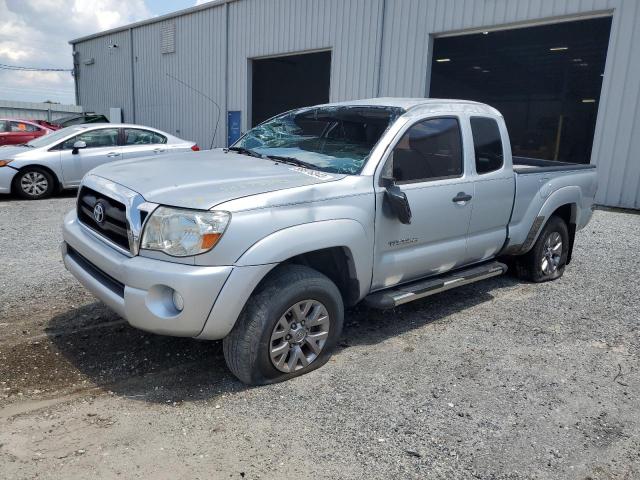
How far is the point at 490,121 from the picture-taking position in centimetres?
506

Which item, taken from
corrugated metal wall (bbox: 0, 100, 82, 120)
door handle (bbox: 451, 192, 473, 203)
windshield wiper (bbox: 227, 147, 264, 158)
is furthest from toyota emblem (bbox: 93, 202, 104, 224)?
corrugated metal wall (bbox: 0, 100, 82, 120)

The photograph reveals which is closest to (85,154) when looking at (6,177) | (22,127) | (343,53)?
(6,177)

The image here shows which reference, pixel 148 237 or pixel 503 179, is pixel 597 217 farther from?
pixel 148 237

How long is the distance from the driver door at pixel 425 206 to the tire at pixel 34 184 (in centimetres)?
862

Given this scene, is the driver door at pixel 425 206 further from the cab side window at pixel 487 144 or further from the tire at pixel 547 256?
the tire at pixel 547 256

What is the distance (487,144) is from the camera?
16.2ft

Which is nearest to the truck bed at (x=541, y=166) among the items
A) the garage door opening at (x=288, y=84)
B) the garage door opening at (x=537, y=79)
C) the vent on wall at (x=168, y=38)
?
the garage door opening at (x=537, y=79)

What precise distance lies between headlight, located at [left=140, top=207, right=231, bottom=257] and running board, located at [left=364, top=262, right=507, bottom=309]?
142 centimetres

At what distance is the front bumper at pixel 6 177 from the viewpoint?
32.7 ft

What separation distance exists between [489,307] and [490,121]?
5.86 feet

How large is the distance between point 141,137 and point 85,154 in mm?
1228

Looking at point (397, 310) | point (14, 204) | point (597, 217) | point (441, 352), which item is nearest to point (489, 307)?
point (397, 310)

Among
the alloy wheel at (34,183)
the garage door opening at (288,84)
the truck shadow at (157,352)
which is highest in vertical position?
the garage door opening at (288,84)

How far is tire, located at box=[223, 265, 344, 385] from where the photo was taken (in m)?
3.30
